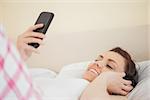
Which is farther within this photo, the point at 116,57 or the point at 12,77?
the point at 116,57

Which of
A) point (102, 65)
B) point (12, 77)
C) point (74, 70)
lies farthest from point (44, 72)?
point (12, 77)

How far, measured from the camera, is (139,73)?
1.24 metres

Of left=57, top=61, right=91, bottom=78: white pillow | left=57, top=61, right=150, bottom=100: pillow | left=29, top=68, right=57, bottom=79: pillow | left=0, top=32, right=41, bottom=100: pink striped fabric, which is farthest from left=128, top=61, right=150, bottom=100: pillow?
left=0, top=32, right=41, bottom=100: pink striped fabric

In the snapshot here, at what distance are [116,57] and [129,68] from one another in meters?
0.07

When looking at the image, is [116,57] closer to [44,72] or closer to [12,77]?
[44,72]

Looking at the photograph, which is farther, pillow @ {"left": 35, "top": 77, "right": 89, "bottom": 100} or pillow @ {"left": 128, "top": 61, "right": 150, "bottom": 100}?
pillow @ {"left": 128, "top": 61, "right": 150, "bottom": 100}

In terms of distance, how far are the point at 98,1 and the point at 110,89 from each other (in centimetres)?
42

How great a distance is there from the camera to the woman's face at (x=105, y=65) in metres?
1.13

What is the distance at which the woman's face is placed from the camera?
113 centimetres

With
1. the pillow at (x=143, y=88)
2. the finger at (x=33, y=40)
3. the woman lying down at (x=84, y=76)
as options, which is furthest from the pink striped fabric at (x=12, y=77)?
the pillow at (x=143, y=88)

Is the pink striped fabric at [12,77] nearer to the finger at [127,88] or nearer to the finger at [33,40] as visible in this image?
the finger at [33,40]

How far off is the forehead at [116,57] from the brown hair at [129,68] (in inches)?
0.8

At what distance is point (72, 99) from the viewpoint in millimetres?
920

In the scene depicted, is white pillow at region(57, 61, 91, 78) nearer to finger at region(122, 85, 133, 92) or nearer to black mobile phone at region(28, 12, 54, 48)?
finger at region(122, 85, 133, 92)
